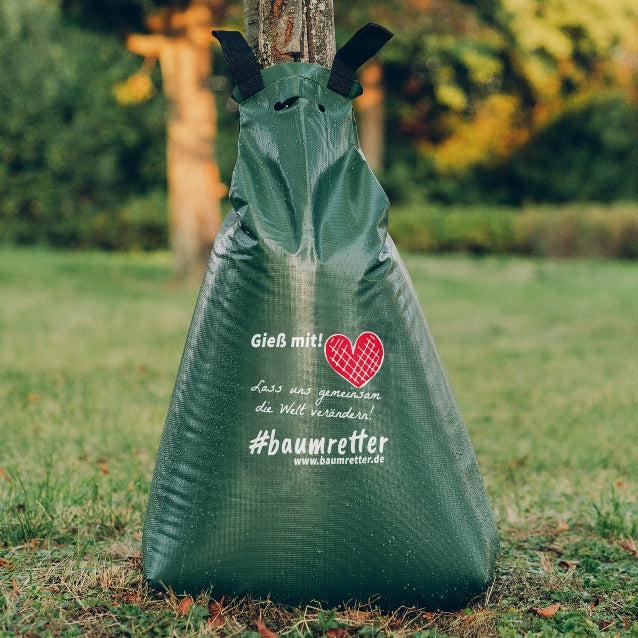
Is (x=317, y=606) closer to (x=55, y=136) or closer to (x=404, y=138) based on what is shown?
(x=55, y=136)

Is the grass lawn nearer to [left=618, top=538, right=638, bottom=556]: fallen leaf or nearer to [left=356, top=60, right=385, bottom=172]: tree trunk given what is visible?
[left=618, top=538, right=638, bottom=556]: fallen leaf

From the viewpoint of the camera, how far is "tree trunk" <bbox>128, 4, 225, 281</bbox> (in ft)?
39.2

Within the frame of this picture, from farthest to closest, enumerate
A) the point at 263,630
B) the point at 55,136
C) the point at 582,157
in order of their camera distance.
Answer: the point at 582,157, the point at 55,136, the point at 263,630

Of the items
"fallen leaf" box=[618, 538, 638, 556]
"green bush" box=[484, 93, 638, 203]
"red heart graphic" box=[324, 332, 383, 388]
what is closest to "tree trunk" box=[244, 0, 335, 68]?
"red heart graphic" box=[324, 332, 383, 388]

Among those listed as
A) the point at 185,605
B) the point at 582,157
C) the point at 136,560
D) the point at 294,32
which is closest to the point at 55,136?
the point at 582,157

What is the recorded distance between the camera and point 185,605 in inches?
95.5

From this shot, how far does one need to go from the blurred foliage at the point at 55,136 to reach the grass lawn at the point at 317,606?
38.3 ft

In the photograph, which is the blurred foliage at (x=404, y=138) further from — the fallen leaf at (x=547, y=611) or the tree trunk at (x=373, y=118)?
the fallen leaf at (x=547, y=611)

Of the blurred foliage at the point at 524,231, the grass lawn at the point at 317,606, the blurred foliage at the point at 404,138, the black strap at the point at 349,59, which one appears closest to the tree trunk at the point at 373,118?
the blurred foliage at the point at 404,138

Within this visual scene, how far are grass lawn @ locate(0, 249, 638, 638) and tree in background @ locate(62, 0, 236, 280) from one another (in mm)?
1365

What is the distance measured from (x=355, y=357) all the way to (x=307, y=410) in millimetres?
182

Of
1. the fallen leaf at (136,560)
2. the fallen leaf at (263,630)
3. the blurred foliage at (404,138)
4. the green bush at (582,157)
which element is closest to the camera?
the fallen leaf at (263,630)

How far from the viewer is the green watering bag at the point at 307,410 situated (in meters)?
2.37

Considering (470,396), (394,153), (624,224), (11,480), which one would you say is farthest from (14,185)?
(11,480)
